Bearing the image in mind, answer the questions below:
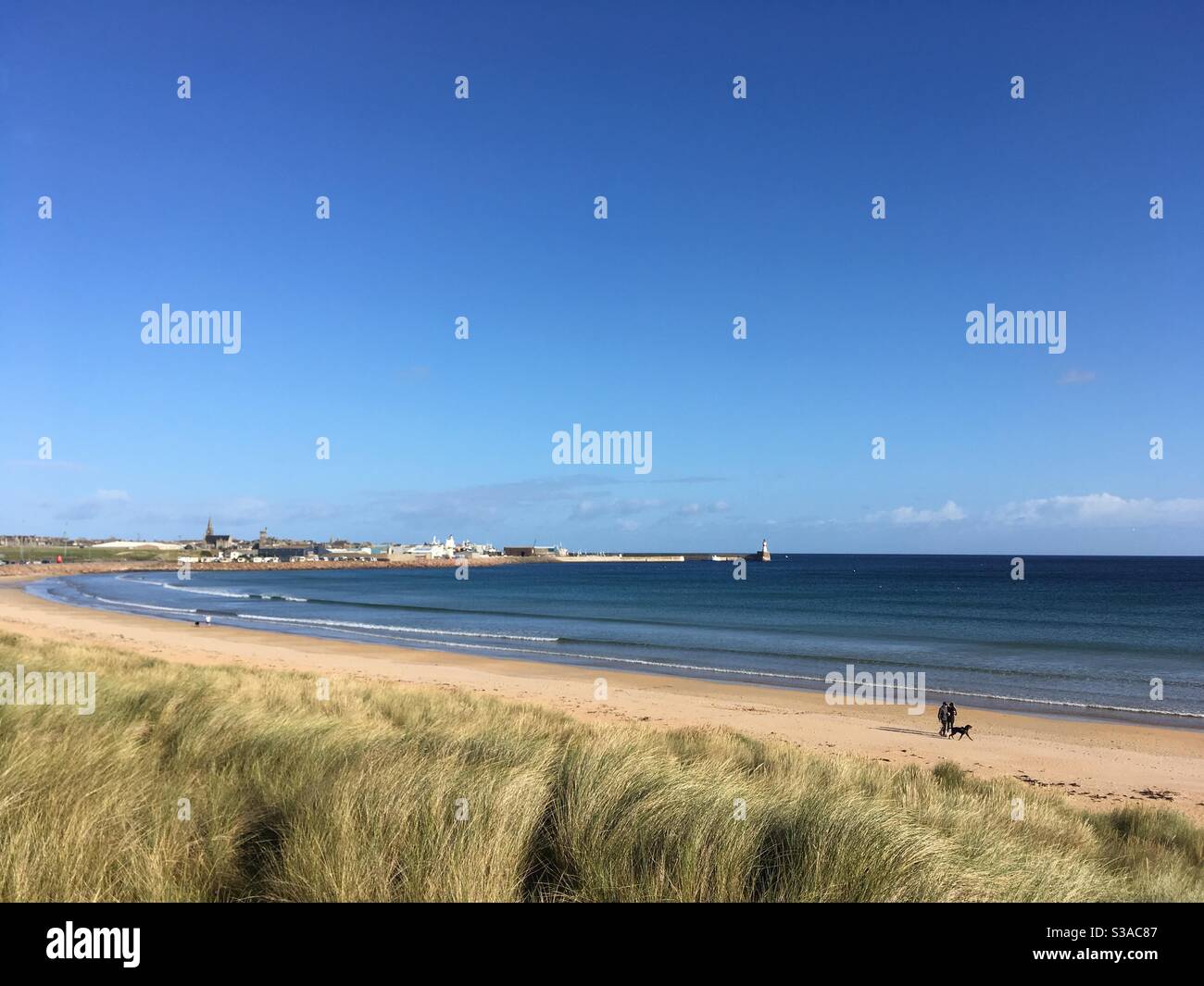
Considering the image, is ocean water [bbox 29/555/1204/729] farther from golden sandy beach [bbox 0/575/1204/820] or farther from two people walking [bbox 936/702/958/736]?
two people walking [bbox 936/702/958/736]

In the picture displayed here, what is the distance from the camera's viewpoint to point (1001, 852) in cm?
609

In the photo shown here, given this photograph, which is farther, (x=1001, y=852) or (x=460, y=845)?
(x=1001, y=852)

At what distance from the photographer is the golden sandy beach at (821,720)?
1398 centimetres

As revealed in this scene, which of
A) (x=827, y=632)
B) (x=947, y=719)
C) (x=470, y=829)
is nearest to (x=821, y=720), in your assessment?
(x=947, y=719)

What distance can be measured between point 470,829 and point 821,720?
51.3 feet

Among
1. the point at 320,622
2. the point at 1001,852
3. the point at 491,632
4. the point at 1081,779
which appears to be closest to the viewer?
the point at 1001,852

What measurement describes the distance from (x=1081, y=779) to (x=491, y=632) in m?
32.1

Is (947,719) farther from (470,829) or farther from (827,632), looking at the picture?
(827,632)

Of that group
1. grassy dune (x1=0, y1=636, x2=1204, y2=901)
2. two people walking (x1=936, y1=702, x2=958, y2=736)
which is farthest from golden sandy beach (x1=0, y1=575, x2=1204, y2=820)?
grassy dune (x1=0, y1=636, x2=1204, y2=901)

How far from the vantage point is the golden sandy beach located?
1398 centimetres

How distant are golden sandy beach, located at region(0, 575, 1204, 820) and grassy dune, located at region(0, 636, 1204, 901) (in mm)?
4470
